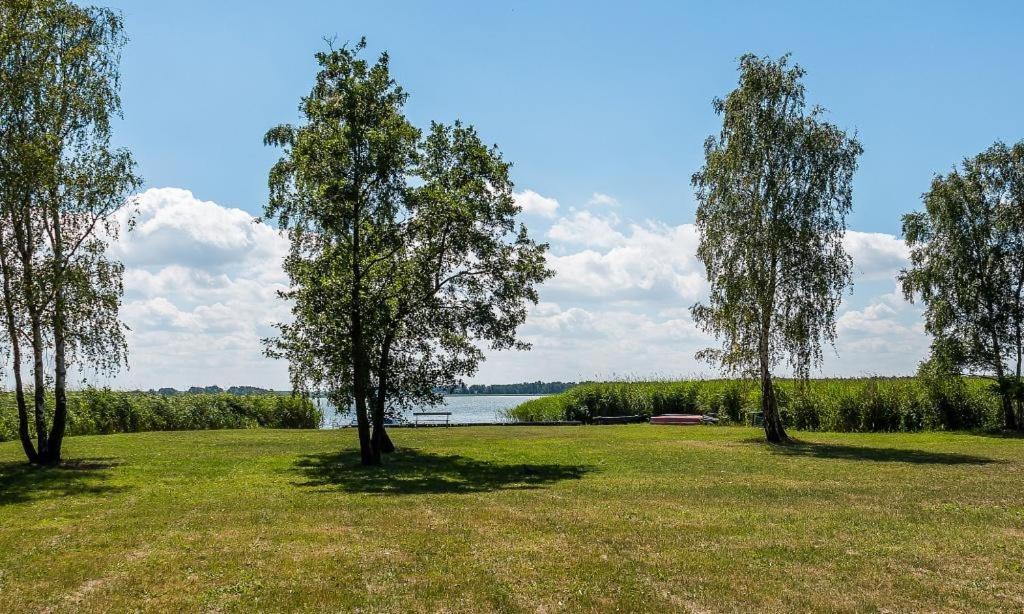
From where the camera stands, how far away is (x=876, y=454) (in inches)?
1121

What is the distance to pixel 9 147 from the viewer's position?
23297 mm

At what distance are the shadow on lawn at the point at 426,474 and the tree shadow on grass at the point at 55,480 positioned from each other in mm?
5356

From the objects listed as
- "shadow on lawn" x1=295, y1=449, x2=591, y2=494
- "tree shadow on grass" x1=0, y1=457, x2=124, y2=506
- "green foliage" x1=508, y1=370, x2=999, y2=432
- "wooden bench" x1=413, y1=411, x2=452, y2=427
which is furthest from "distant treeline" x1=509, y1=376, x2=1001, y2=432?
"tree shadow on grass" x1=0, y1=457, x2=124, y2=506

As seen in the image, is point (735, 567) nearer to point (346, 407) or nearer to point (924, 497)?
point (924, 497)

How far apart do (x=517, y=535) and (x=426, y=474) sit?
10.8 m

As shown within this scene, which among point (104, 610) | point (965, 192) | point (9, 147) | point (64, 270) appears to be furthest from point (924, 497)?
point (965, 192)

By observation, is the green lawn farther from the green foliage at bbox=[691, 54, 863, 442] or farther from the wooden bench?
the wooden bench

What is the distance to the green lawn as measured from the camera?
939 centimetres

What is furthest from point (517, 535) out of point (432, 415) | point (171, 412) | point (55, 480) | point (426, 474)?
point (432, 415)

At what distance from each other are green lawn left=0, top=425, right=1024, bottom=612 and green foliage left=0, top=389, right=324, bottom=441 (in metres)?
16.6

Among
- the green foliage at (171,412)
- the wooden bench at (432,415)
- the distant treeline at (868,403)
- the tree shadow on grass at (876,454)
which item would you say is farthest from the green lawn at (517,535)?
the wooden bench at (432,415)

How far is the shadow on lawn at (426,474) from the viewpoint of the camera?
20.0 metres

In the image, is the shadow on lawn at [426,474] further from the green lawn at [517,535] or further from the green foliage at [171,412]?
the green foliage at [171,412]

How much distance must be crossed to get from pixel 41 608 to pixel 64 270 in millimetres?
17084
